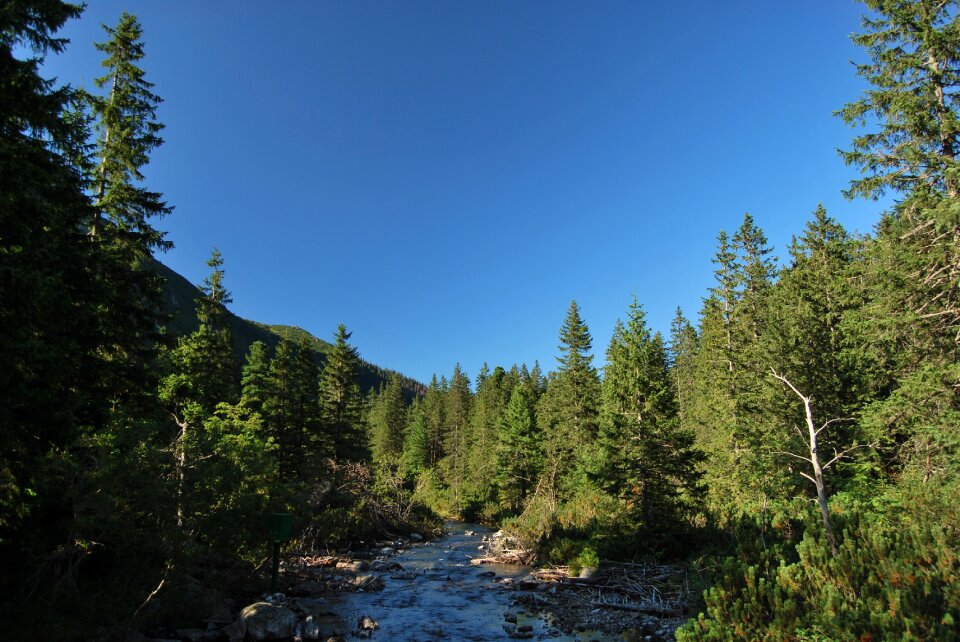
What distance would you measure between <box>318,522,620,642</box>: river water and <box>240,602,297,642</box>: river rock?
146cm

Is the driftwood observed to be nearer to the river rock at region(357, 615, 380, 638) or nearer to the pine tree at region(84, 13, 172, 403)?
the river rock at region(357, 615, 380, 638)

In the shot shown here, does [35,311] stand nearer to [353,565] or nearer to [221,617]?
[221,617]

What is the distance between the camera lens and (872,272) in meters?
15.4

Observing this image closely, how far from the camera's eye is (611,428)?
20906mm

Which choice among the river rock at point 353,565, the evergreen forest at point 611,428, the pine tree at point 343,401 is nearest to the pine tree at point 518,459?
the evergreen forest at point 611,428

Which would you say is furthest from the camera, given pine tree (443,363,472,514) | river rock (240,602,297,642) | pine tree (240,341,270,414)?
pine tree (443,363,472,514)

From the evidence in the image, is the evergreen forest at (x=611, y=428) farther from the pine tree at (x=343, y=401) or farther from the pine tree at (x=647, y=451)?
the pine tree at (x=343, y=401)

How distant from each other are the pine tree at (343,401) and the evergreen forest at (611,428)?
5.07m

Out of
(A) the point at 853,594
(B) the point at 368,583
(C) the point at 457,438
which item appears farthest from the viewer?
(C) the point at 457,438

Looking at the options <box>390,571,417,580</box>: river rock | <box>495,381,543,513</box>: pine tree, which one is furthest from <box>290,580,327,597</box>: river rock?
<box>495,381,543,513</box>: pine tree

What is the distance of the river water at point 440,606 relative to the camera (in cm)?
1167

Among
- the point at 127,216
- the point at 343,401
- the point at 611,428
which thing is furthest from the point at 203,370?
the point at 611,428

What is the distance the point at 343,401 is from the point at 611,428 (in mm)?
23868

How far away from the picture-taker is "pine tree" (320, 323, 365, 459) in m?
36.8
